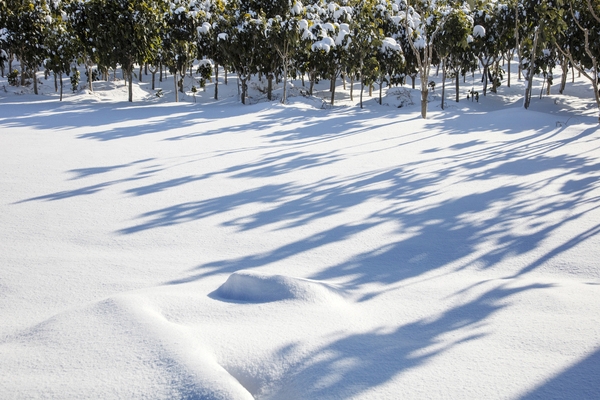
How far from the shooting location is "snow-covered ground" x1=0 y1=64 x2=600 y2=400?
8.00ft

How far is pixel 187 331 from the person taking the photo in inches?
112

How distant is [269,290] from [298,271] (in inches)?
42.1

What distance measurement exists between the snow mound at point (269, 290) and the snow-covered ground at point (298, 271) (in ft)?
0.05

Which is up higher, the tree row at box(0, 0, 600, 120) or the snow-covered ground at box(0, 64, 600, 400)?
the tree row at box(0, 0, 600, 120)

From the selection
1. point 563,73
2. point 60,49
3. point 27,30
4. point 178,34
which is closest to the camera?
point 60,49

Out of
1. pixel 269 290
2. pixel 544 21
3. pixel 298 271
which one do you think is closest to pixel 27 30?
pixel 544 21

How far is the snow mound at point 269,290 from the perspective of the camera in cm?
341

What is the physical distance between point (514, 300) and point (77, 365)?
319 centimetres

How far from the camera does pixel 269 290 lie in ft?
11.4

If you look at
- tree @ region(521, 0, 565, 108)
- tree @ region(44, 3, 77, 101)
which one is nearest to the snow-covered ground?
tree @ region(521, 0, 565, 108)

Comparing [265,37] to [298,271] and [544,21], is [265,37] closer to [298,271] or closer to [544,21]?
[544,21]

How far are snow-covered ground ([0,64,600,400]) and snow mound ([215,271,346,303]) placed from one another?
14 mm

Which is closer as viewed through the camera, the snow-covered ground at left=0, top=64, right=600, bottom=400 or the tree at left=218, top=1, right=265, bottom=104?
the snow-covered ground at left=0, top=64, right=600, bottom=400

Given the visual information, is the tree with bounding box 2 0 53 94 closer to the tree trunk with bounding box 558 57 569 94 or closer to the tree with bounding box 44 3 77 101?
the tree with bounding box 44 3 77 101
